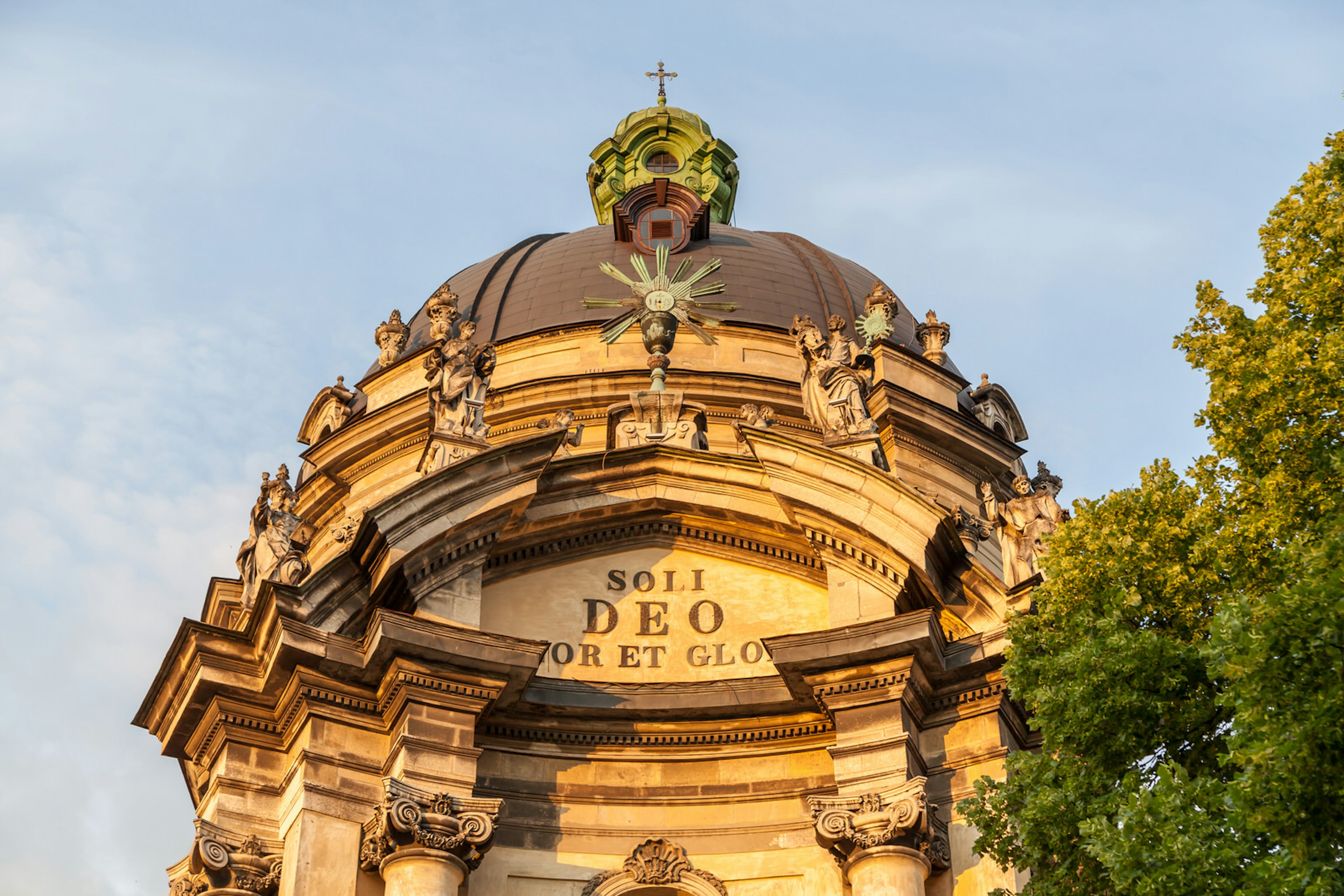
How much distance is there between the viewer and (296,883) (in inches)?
667

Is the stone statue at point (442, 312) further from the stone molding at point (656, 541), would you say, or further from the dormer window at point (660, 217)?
the stone molding at point (656, 541)

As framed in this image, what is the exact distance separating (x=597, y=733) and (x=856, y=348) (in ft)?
42.1

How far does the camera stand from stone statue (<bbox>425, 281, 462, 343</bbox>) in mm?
27797

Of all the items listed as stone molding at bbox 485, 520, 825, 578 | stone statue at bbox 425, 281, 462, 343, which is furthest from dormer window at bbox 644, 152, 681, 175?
stone molding at bbox 485, 520, 825, 578

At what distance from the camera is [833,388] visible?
20.8 meters

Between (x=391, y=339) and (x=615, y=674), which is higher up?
(x=391, y=339)

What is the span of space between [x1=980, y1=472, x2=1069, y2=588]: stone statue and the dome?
1118 centimetres

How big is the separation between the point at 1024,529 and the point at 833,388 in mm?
2934

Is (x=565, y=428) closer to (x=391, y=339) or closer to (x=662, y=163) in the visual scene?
(x=391, y=339)

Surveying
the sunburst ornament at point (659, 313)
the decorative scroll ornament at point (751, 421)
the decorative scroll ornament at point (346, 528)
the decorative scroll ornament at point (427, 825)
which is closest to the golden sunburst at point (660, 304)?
the sunburst ornament at point (659, 313)

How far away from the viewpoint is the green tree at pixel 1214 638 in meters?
11.5

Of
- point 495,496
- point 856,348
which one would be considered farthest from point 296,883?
point 856,348

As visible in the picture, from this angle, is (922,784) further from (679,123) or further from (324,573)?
(679,123)

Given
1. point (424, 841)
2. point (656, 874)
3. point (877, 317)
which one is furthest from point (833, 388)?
point (877, 317)
